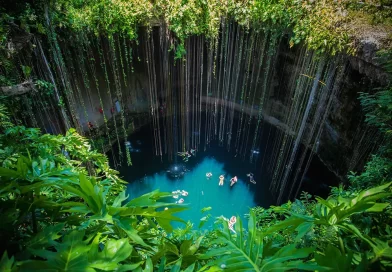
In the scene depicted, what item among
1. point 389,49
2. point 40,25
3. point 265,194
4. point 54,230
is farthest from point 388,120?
point 40,25

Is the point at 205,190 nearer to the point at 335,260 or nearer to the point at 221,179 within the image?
the point at 221,179

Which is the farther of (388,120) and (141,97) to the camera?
(141,97)

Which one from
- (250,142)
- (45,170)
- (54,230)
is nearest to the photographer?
(54,230)

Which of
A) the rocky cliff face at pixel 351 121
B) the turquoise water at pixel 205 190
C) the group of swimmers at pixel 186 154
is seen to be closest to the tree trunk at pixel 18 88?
the turquoise water at pixel 205 190

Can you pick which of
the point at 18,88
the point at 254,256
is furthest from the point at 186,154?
the point at 254,256

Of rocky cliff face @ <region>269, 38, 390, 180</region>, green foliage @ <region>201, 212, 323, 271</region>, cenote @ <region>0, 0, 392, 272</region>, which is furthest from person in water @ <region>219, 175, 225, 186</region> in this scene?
green foliage @ <region>201, 212, 323, 271</region>

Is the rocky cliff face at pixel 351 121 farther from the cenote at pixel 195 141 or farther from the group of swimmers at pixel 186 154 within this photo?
the group of swimmers at pixel 186 154

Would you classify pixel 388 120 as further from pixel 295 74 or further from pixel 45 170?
pixel 295 74

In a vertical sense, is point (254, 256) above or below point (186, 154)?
above
